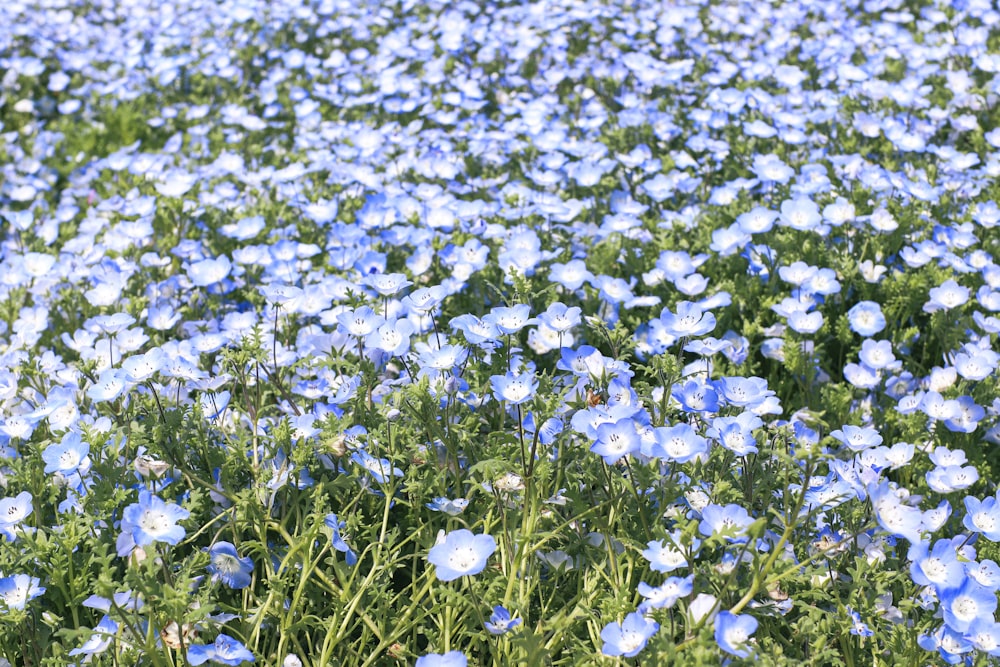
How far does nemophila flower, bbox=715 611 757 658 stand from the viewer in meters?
1.62

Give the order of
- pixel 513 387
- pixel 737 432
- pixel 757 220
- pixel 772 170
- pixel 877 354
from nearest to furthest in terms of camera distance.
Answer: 1. pixel 737 432
2. pixel 513 387
3. pixel 877 354
4. pixel 757 220
5. pixel 772 170

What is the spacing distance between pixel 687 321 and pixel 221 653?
1329mm

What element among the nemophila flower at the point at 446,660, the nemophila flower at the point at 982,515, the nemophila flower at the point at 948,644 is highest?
the nemophila flower at the point at 446,660

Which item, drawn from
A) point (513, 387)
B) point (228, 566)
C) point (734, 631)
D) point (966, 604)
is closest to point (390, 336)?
point (513, 387)

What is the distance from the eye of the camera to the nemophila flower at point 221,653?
6.02 ft

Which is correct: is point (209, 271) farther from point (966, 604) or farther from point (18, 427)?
point (966, 604)

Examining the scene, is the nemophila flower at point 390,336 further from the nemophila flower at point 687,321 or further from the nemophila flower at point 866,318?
the nemophila flower at point 866,318

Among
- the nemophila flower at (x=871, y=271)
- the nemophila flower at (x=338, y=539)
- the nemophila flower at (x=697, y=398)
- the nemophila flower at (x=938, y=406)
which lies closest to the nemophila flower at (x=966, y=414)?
the nemophila flower at (x=938, y=406)

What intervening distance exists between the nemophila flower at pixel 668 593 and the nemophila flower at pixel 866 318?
55.2 inches

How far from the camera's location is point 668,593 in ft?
5.82

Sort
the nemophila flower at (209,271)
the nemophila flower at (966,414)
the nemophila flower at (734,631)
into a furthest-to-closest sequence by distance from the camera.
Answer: the nemophila flower at (209,271) → the nemophila flower at (966,414) → the nemophila flower at (734,631)

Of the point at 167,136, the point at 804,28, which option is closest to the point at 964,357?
the point at 804,28

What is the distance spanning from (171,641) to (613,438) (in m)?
0.96

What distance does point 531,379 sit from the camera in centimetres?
214
